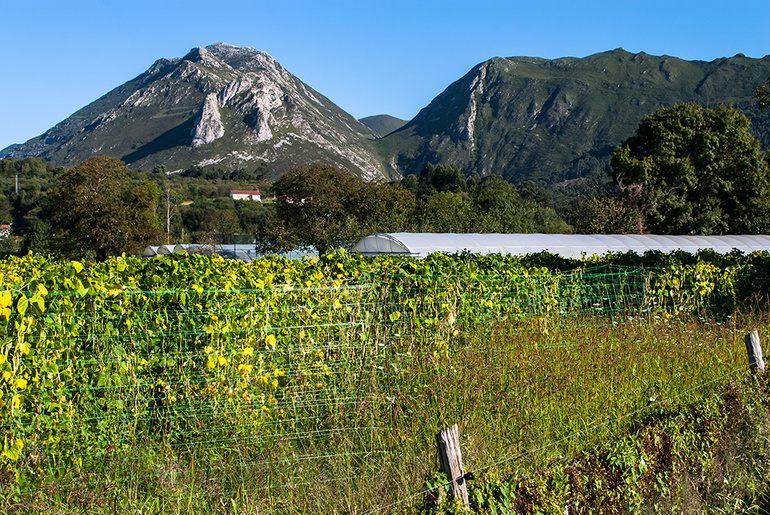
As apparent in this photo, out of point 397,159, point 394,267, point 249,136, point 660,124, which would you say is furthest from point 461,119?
point 394,267

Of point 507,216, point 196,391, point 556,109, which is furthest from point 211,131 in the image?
point 196,391

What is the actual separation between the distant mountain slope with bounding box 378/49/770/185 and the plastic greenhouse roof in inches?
3494

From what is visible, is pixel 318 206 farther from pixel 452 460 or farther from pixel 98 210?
pixel 452 460

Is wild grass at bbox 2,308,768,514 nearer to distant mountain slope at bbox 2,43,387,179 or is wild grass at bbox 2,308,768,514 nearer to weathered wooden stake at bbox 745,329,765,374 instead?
weathered wooden stake at bbox 745,329,765,374

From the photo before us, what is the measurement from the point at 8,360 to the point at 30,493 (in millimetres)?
808

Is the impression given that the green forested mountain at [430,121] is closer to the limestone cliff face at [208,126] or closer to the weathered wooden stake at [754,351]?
the limestone cliff face at [208,126]

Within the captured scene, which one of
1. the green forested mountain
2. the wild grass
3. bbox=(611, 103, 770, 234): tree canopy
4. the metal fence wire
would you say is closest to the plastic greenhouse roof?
bbox=(611, 103, 770, 234): tree canopy

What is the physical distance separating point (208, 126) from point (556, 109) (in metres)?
83.6

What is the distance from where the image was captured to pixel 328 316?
15.8 ft

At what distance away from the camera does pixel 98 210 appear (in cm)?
3244

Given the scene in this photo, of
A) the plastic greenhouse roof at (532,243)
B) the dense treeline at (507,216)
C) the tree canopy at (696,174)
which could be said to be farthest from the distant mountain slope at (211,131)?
the plastic greenhouse roof at (532,243)

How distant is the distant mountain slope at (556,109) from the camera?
122375 millimetres

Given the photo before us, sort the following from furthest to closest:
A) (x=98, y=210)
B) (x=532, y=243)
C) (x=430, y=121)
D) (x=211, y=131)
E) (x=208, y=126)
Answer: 1. (x=430, y=121)
2. (x=208, y=126)
3. (x=211, y=131)
4. (x=98, y=210)
5. (x=532, y=243)

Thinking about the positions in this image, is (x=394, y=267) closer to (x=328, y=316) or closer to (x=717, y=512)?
(x=328, y=316)
